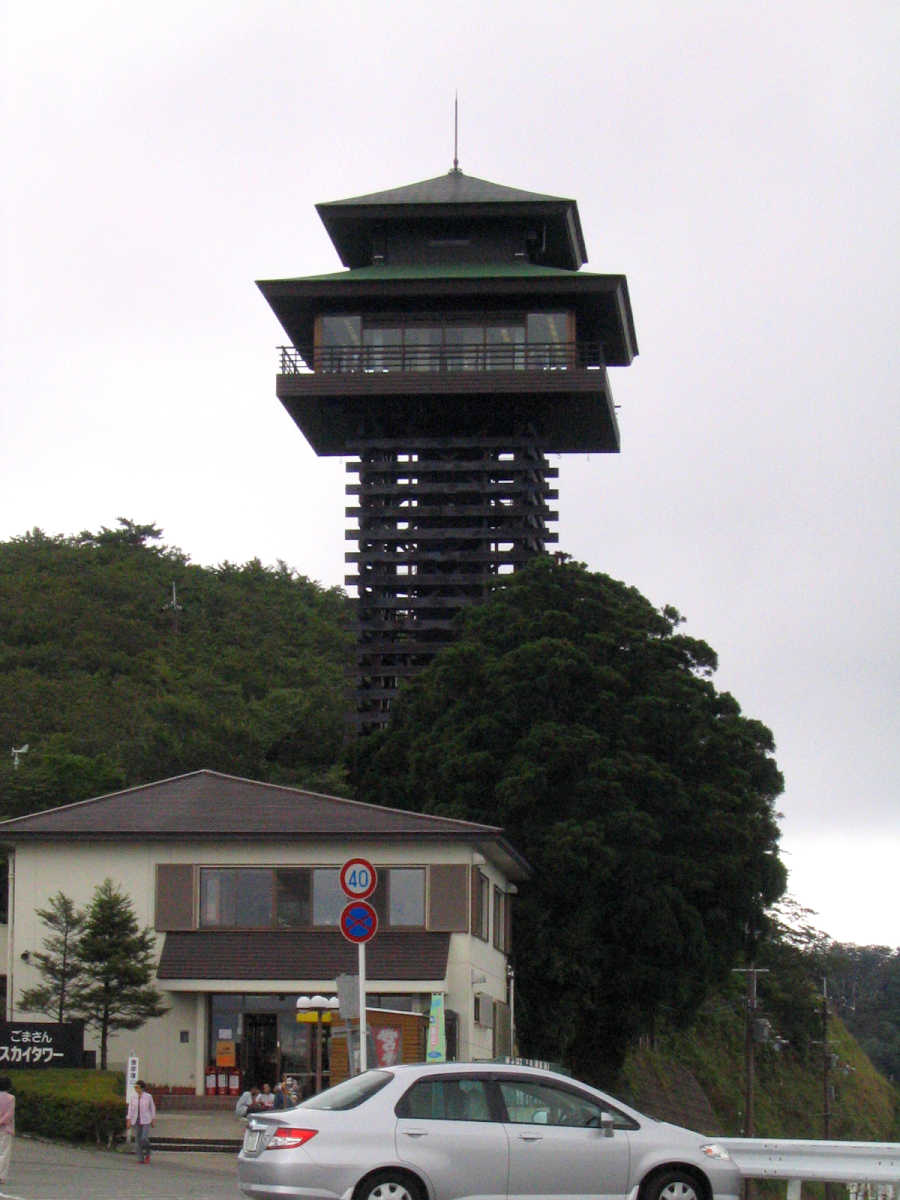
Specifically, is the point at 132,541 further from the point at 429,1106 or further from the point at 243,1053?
the point at 429,1106

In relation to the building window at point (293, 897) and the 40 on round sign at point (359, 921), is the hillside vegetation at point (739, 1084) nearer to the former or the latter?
the building window at point (293, 897)

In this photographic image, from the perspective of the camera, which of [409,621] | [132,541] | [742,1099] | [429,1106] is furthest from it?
[132,541]

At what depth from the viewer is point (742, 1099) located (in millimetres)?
71062

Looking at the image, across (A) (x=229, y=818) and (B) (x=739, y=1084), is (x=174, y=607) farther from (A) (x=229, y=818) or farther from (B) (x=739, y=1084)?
(A) (x=229, y=818)

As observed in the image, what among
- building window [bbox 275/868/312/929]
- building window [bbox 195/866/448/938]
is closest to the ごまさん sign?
building window [bbox 195/866/448/938]

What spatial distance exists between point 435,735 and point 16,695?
99.2 feet

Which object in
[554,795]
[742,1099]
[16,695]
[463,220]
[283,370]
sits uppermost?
[463,220]

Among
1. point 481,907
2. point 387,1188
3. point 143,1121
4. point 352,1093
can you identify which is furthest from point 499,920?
point 387,1188

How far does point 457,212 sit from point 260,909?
36.0 m

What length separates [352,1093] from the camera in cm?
1545

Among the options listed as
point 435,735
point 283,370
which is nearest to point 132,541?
point 283,370

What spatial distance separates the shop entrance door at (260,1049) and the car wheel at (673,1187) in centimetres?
2484

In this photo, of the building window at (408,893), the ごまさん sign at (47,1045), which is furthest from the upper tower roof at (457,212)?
the ごまさん sign at (47,1045)

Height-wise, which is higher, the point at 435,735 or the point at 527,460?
the point at 527,460
